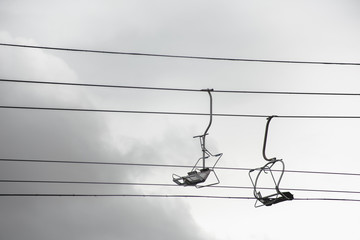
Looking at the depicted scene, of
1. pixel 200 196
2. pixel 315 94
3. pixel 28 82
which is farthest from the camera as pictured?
pixel 200 196

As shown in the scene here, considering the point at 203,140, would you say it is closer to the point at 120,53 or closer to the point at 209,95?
the point at 209,95

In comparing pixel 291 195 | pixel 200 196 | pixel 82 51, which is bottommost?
pixel 291 195

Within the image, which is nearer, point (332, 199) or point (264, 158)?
point (264, 158)

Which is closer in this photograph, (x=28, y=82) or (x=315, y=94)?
(x=28, y=82)

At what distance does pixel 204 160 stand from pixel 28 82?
16.6 ft

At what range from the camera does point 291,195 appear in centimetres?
1983

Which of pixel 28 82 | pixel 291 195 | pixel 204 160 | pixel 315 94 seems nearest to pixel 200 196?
pixel 204 160

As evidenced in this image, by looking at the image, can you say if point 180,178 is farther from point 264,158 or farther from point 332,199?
point 332,199

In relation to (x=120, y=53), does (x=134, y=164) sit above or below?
below

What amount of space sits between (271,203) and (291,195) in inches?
21.8

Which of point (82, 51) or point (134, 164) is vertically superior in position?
point (82, 51)

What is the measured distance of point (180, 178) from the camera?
67.2 ft

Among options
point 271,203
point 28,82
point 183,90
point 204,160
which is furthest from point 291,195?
point 28,82

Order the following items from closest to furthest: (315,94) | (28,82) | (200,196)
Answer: (28,82) < (315,94) < (200,196)
